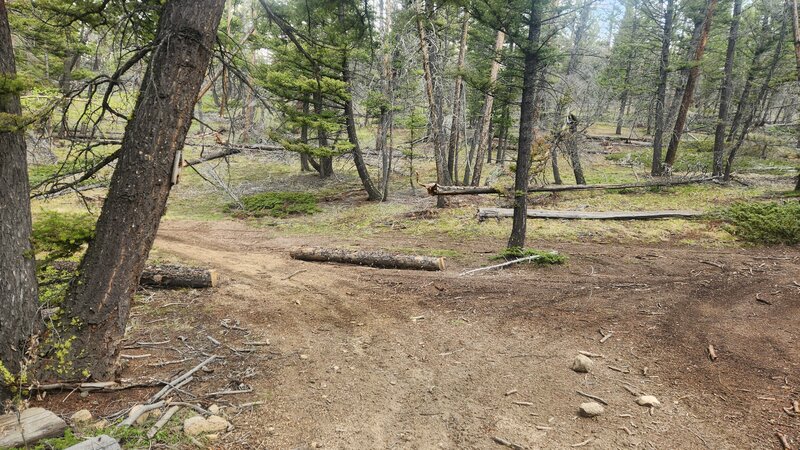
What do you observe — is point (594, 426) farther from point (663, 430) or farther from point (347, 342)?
point (347, 342)

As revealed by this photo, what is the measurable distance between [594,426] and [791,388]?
8.58 feet

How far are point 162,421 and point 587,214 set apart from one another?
1440cm

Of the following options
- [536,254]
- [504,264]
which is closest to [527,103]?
[536,254]

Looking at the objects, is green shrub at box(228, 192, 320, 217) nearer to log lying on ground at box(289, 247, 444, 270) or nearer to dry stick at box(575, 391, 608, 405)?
log lying on ground at box(289, 247, 444, 270)

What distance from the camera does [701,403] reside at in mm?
4562

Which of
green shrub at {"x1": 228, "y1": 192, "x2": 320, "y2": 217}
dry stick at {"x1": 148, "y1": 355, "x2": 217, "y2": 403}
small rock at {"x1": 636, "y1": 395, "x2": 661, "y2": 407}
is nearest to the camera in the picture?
dry stick at {"x1": 148, "y1": 355, "x2": 217, "y2": 403}

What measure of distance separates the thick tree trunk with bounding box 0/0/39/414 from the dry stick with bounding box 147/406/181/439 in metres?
1.53

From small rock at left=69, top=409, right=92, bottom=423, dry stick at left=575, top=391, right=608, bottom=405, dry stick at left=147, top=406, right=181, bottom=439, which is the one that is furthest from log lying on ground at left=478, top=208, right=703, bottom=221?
small rock at left=69, top=409, right=92, bottom=423

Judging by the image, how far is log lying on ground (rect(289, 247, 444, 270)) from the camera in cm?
966

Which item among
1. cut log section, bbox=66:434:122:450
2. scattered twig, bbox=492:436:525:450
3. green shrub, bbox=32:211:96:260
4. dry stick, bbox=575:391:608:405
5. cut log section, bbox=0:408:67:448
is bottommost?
scattered twig, bbox=492:436:525:450

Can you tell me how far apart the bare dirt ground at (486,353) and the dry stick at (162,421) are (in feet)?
1.14

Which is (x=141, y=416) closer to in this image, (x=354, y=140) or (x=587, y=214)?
(x=587, y=214)

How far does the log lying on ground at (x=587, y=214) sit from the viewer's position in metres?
14.3

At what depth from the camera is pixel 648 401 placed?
4.55 m
